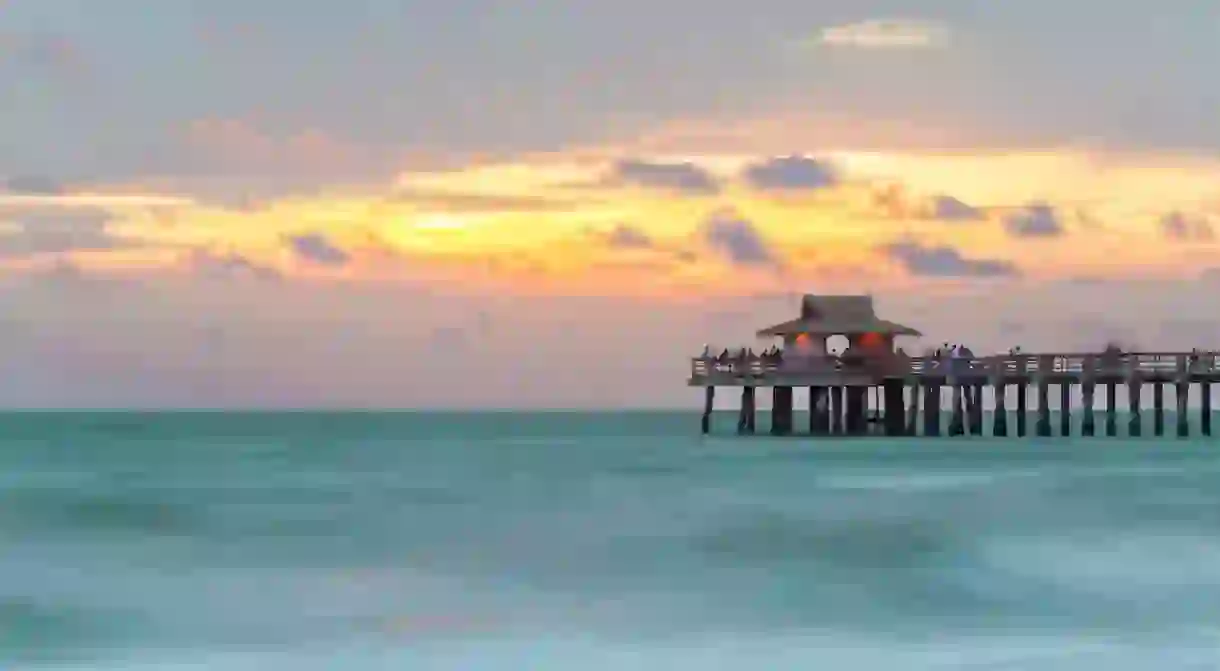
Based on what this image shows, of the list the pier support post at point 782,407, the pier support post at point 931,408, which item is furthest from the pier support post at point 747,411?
the pier support post at point 931,408

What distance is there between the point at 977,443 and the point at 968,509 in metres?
29.0

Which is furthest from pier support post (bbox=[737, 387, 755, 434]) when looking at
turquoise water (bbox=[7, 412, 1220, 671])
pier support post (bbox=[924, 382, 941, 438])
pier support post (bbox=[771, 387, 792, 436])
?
turquoise water (bbox=[7, 412, 1220, 671])

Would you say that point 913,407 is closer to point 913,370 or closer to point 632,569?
point 913,370

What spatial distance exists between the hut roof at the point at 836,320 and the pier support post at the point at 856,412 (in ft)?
7.70

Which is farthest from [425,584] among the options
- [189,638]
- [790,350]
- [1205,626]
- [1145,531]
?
[790,350]

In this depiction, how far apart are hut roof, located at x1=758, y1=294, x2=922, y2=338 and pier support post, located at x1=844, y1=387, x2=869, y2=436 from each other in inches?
92.5

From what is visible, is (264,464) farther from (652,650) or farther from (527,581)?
(652,650)

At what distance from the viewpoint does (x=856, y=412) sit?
191 feet

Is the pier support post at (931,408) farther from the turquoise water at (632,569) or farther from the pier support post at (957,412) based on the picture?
the turquoise water at (632,569)

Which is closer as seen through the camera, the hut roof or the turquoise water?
the turquoise water

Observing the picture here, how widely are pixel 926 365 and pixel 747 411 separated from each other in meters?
7.71

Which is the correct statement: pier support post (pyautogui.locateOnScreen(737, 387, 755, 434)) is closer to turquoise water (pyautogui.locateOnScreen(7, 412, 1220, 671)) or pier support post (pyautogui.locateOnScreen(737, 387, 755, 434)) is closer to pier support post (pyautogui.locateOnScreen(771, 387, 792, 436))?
pier support post (pyautogui.locateOnScreen(771, 387, 792, 436))

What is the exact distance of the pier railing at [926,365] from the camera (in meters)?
52.2

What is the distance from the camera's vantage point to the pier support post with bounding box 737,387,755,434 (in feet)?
196
